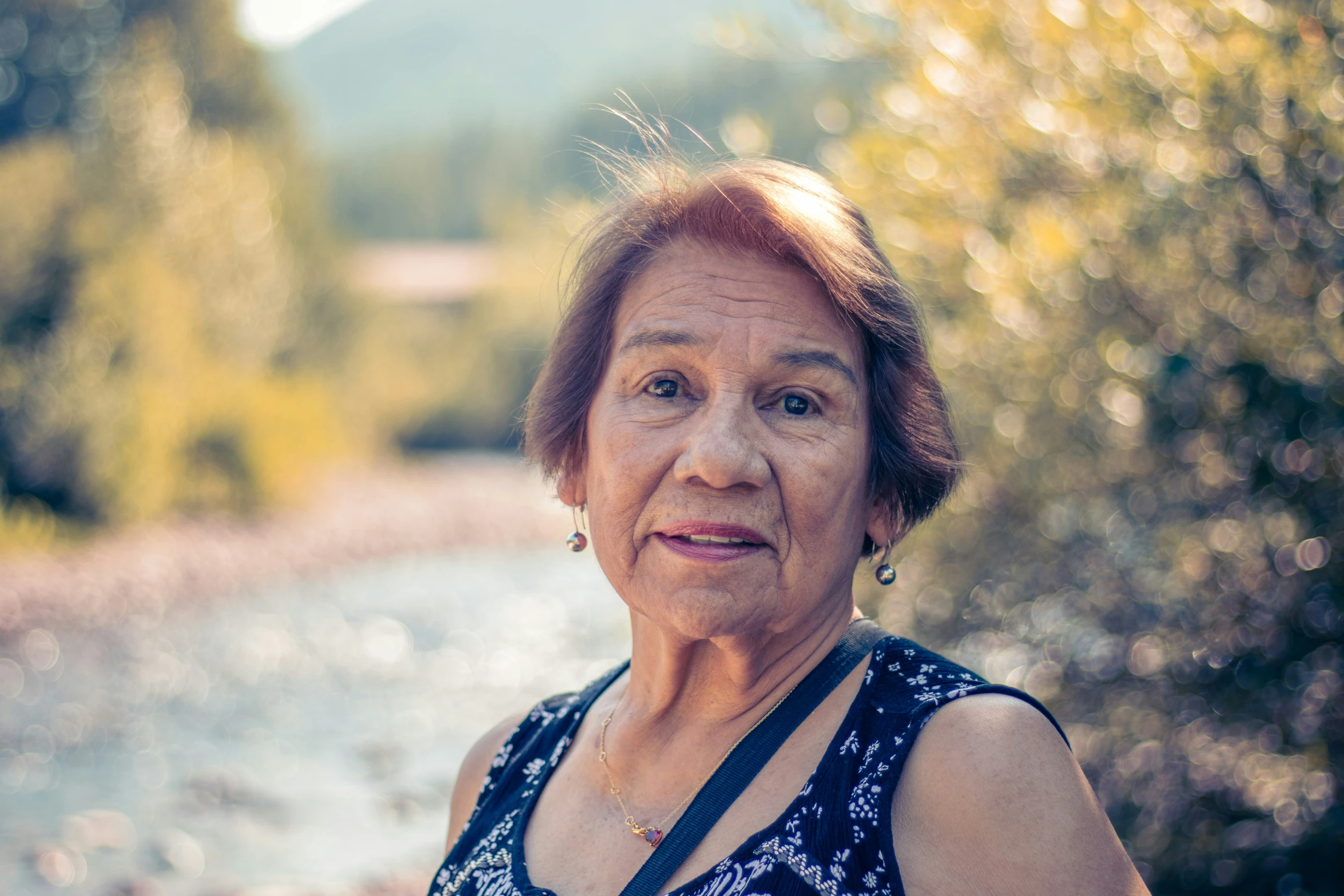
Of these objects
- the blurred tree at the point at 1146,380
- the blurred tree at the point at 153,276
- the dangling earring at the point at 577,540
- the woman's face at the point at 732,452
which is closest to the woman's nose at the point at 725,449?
the woman's face at the point at 732,452

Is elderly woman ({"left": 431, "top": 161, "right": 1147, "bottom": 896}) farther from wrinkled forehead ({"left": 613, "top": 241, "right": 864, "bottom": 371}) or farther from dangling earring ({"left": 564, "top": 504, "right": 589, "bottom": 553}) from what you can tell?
dangling earring ({"left": 564, "top": 504, "right": 589, "bottom": 553})

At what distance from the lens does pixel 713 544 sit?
156cm

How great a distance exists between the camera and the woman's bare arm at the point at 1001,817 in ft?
4.09

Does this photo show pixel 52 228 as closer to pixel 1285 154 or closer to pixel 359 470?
pixel 359 470

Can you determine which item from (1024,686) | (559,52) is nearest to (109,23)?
(1024,686)

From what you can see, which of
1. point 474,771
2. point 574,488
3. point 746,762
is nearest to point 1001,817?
point 746,762

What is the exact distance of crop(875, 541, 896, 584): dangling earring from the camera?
1727mm

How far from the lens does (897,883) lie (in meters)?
1.30

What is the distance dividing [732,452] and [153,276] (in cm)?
1484

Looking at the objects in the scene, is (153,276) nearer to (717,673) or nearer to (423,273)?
(717,673)

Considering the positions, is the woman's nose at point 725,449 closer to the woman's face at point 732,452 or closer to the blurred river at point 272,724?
the woman's face at point 732,452

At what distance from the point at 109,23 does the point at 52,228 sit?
7972mm

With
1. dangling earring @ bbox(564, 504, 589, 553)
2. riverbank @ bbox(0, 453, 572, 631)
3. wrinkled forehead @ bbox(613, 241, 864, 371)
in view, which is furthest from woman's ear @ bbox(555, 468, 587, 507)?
riverbank @ bbox(0, 453, 572, 631)

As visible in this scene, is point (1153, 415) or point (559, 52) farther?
point (559, 52)
